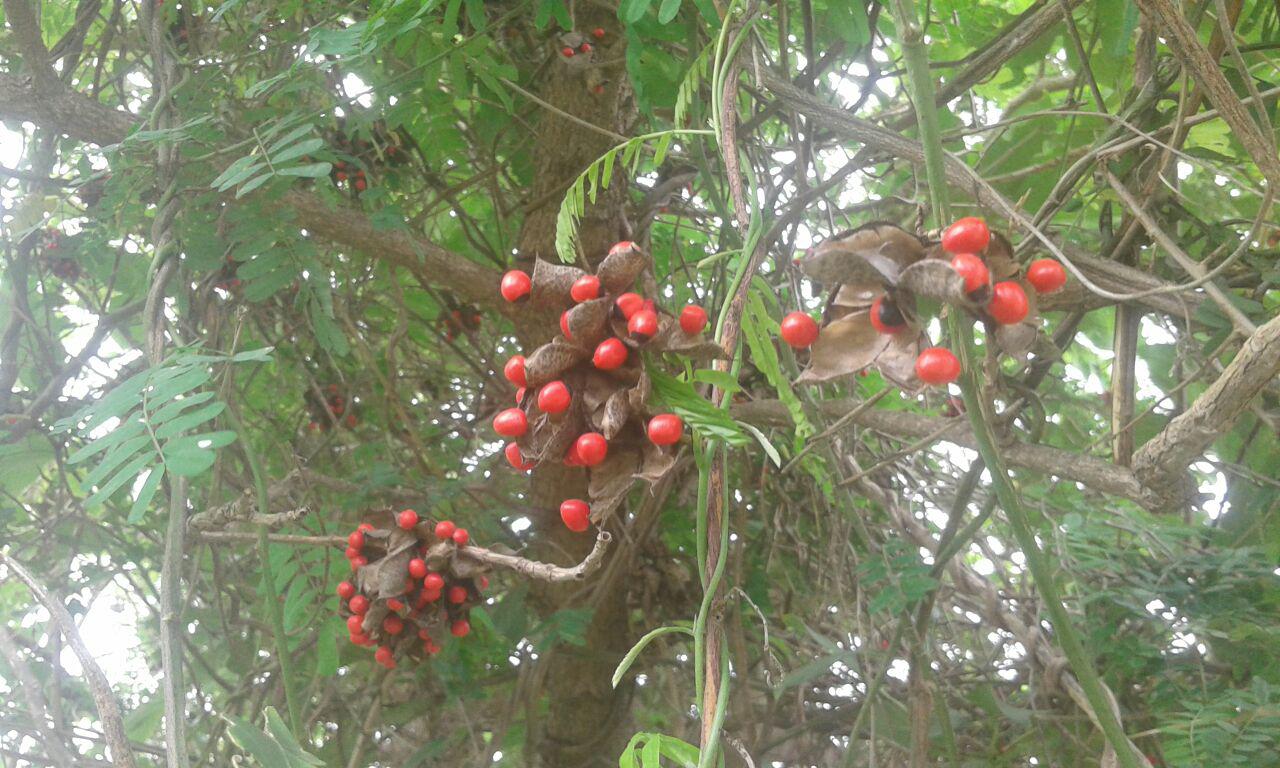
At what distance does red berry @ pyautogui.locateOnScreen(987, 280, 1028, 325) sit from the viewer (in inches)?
22.1

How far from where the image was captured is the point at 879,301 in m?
0.60

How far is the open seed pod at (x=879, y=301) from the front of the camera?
58 centimetres

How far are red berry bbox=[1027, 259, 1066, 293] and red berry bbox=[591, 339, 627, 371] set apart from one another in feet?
0.86

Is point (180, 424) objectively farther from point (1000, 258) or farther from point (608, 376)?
point (1000, 258)

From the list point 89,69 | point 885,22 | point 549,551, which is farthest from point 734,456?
point 89,69

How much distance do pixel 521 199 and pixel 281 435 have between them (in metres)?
0.71

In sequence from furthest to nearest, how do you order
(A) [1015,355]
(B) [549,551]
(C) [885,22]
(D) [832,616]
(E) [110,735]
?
1. (D) [832,616]
2. (B) [549,551]
3. (C) [885,22]
4. (E) [110,735]
5. (A) [1015,355]

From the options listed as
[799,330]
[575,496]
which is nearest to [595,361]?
[799,330]

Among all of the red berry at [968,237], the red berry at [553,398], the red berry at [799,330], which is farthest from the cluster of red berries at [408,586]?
the red berry at [968,237]

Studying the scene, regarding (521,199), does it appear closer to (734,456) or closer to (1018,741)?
(734,456)

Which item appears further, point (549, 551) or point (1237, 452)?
point (549, 551)

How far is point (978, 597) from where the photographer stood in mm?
1665

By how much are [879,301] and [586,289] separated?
208 mm

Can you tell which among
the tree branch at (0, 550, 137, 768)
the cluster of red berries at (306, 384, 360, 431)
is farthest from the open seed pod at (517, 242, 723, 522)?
the cluster of red berries at (306, 384, 360, 431)
